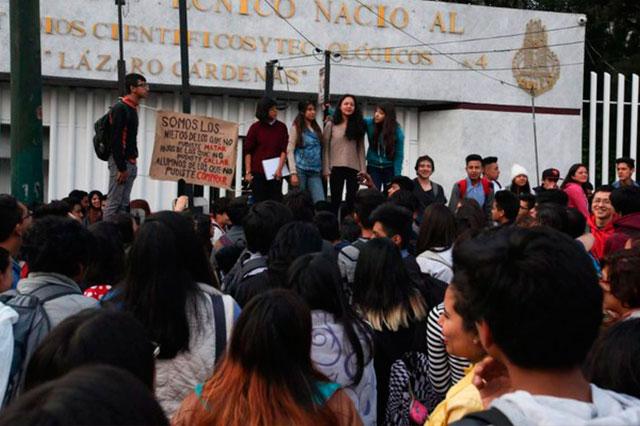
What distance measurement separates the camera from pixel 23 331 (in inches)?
167

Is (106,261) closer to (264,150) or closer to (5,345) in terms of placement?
(5,345)

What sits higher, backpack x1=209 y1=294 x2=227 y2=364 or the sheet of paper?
the sheet of paper

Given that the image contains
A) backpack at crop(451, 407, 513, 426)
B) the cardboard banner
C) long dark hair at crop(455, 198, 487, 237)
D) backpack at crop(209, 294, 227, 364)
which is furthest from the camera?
the cardboard banner

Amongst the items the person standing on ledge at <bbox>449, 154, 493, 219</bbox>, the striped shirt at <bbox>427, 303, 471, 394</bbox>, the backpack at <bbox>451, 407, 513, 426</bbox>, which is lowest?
the striped shirt at <bbox>427, 303, 471, 394</bbox>

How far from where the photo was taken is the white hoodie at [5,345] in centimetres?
413

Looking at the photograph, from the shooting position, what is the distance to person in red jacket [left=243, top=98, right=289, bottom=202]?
13.1 meters

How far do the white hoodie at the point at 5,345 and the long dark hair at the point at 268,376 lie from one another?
2.78 ft

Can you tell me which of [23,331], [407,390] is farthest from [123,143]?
[23,331]

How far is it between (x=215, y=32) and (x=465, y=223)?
1285cm

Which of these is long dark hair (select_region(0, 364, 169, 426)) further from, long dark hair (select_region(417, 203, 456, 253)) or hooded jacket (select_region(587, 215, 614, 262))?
hooded jacket (select_region(587, 215, 614, 262))

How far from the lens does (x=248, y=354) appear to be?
12.0ft

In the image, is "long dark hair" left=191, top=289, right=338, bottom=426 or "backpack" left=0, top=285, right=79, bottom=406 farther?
"backpack" left=0, top=285, right=79, bottom=406

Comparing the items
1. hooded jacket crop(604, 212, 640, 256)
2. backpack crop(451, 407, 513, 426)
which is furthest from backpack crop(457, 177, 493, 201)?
backpack crop(451, 407, 513, 426)

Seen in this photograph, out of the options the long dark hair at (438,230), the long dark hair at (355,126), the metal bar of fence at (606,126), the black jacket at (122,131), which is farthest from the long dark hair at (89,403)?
the metal bar of fence at (606,126)
